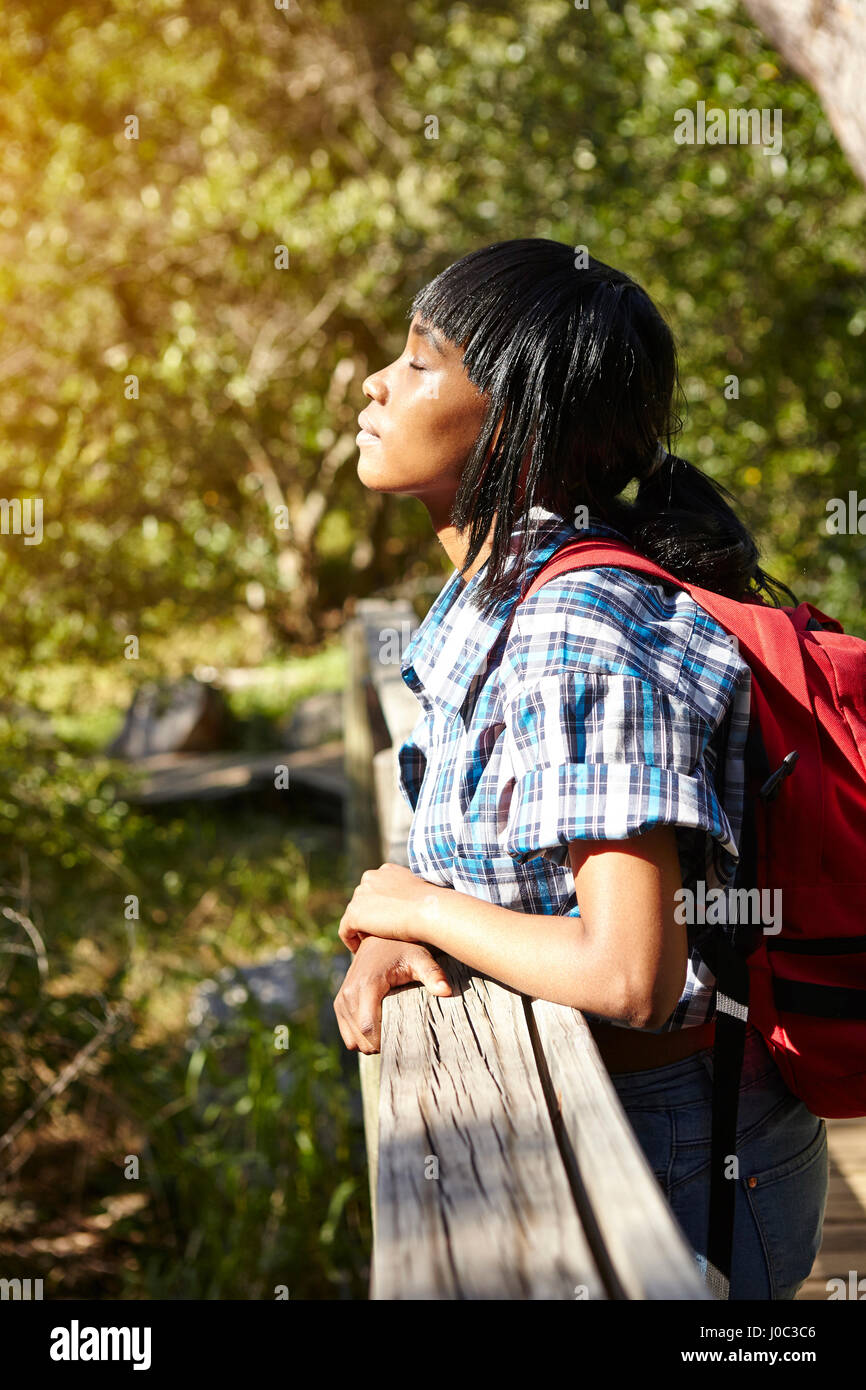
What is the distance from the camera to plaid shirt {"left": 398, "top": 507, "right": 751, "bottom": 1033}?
1.16 meters

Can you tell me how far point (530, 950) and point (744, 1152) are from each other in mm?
402

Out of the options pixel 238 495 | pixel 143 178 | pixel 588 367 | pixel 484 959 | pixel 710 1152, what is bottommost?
pixel 710 1152

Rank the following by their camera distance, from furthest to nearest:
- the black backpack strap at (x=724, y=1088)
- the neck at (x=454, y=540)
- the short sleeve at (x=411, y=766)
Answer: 1. the short sleeve at (x=411, y=766)
2. the neck at (x=454, y=540)
3. the black backpack strap at (x=724, y=1088)

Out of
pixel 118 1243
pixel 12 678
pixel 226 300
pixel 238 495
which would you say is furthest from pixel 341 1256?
pixel 226 300

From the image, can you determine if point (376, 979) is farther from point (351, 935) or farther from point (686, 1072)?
point (686, 1072)

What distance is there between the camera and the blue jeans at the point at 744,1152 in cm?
138

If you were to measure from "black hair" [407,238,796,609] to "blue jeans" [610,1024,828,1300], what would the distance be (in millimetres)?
559

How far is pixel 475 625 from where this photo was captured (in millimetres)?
1431

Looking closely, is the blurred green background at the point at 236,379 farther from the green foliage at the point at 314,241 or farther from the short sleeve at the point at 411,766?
the short sleeve at the point at 411,766

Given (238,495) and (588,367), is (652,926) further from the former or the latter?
(238,495)

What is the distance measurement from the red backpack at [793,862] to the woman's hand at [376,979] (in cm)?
31

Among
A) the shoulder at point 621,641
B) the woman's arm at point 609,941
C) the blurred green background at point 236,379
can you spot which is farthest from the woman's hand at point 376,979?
the blurred green background at point 236,379
